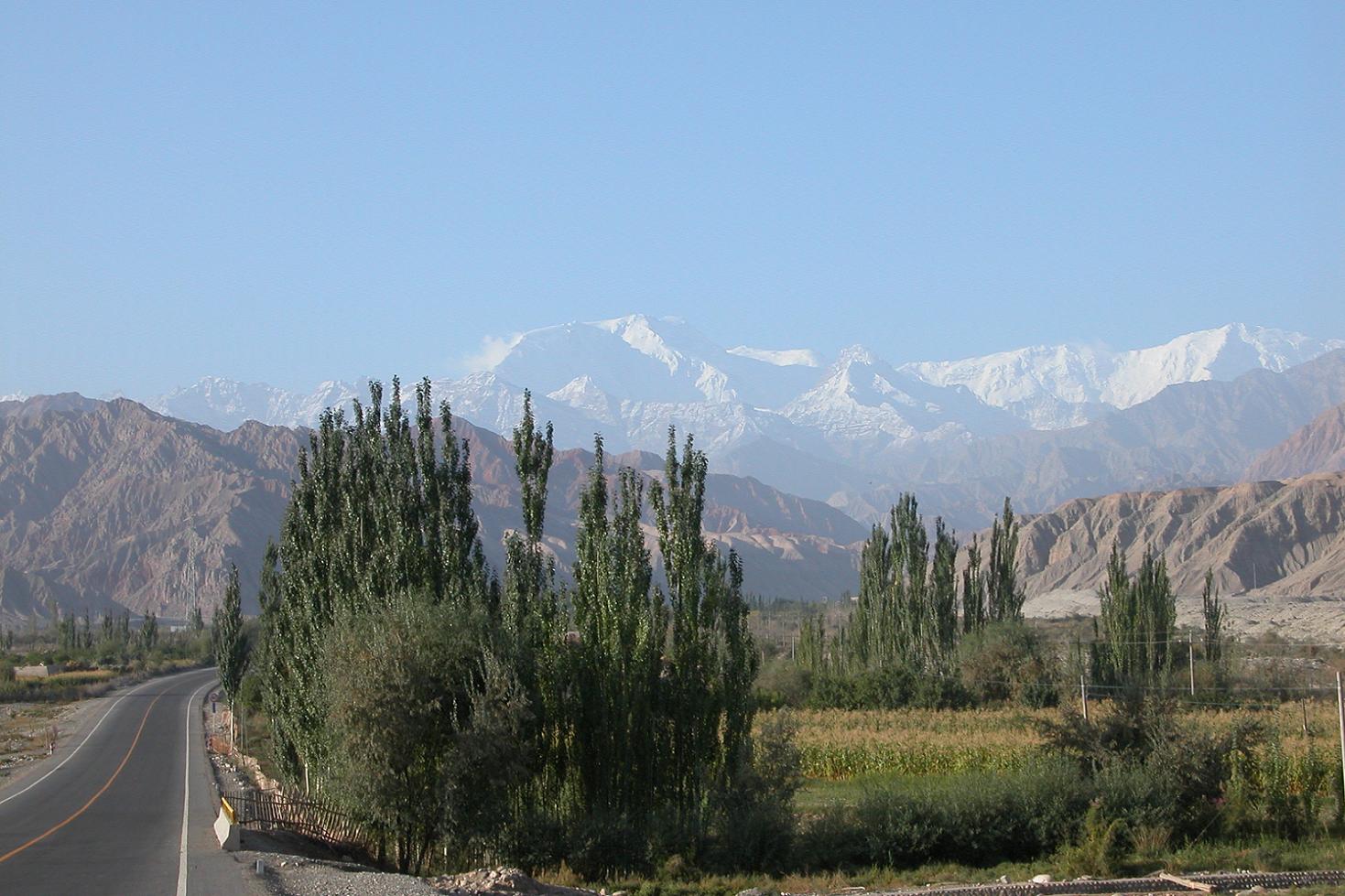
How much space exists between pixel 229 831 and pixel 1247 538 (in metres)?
158

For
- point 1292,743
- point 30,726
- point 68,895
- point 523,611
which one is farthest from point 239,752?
point 1292,743

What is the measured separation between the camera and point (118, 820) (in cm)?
3262

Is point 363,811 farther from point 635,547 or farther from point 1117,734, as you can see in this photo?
point 1117,734

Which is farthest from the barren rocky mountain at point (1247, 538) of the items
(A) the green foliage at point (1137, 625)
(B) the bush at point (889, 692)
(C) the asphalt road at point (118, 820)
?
(C) the asphalt road at point (118, 820)

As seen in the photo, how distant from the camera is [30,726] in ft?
225

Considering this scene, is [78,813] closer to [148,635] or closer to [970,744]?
[970,744]

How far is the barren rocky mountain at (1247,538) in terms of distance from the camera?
152 meters

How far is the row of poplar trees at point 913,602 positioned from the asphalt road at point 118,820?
31.3 m

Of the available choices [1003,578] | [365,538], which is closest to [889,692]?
[1003,578]

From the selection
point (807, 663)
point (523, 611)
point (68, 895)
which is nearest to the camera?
point (68, 895)

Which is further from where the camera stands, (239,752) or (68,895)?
(239,752)

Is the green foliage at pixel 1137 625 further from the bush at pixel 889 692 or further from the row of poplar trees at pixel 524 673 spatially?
the row of poplar trees at pixel 524 673

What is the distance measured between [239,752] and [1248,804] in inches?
1437

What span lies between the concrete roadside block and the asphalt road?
26cm
